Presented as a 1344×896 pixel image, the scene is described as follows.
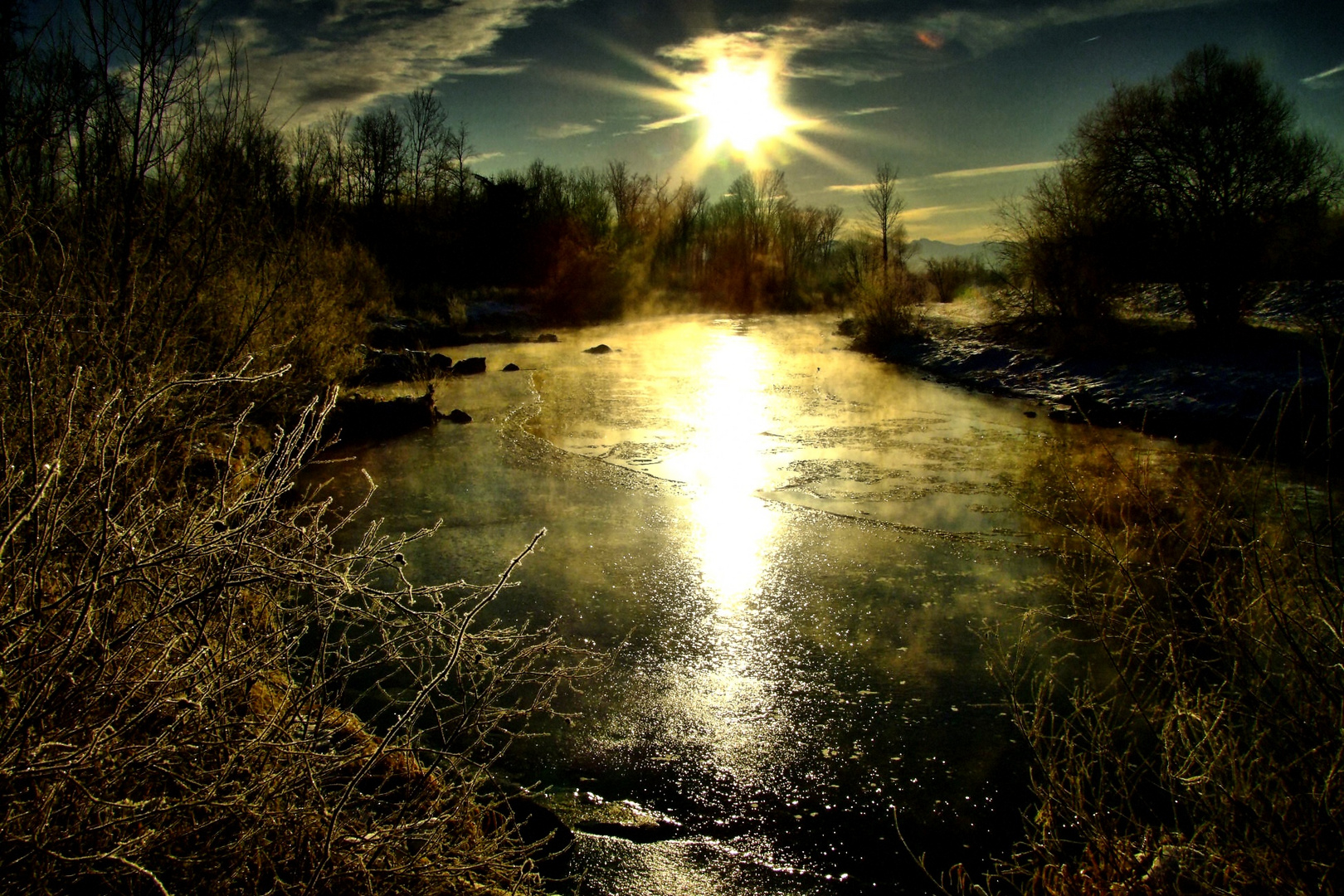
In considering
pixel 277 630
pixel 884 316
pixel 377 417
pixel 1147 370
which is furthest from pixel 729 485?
pixel 884 316

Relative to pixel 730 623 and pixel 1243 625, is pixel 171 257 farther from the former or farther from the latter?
pixel 1243 625

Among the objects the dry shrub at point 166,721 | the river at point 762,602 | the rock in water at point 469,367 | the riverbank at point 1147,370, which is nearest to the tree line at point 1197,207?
the riverbank at point 1147,370

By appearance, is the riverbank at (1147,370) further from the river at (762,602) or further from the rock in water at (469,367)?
the rock in water at (469,367)

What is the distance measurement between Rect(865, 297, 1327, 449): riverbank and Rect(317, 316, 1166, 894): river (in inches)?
73.4

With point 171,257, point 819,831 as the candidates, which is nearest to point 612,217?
point 171,257

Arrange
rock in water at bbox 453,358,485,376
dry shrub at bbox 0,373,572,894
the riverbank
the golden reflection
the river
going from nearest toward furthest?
dry shrub at bbox 0,373,572,894 → the river → the golden reflection → the riverbank → rock in water at bbox 453,358,485,376

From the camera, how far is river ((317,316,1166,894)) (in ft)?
11.9

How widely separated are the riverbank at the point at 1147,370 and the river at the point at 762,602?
1.86 meters

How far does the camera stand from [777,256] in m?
54.7

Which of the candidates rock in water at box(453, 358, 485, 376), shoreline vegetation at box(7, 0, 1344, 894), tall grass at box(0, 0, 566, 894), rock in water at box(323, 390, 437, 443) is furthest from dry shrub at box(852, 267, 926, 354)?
tall grass at box(0, 0, 566, 894)

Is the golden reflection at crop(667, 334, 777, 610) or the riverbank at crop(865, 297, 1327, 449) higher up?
the riverbank at crop(865, 297, 1327, 449)

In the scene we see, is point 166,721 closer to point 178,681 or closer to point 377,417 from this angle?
point 178,681

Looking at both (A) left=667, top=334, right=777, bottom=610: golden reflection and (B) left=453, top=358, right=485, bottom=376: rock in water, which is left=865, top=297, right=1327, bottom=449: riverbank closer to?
(A) left=667, top=334, right=777, bottom=610: golden reflection

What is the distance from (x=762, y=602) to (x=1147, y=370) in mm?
11531
